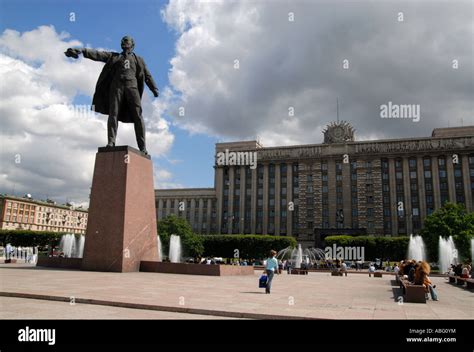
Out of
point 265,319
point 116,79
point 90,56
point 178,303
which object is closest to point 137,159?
point 116,79

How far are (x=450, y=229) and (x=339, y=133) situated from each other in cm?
3851

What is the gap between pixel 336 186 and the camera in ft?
261

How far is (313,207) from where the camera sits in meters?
79.8

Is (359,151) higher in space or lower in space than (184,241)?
higher

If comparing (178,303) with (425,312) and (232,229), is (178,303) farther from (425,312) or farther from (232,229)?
(232,229)

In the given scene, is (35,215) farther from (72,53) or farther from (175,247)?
(72,53)

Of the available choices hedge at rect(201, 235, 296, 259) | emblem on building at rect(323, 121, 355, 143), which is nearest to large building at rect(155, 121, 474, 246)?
emblem on building at rect(323, 121, 355, 143)

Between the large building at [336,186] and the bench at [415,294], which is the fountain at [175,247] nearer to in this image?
the large building at [336,186]

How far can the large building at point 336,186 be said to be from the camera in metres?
73.4

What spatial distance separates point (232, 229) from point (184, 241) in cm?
2890

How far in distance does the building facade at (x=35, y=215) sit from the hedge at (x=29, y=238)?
3761 centimetres

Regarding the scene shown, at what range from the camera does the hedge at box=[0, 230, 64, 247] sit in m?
64.9

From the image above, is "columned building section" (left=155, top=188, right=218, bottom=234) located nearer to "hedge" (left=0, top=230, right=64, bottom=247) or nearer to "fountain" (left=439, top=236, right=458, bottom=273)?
"hedge" (left=0, top=230, right=64, bottom=247)

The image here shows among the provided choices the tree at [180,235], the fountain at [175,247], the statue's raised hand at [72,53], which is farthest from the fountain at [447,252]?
the statue's raised hand at [72,53]
